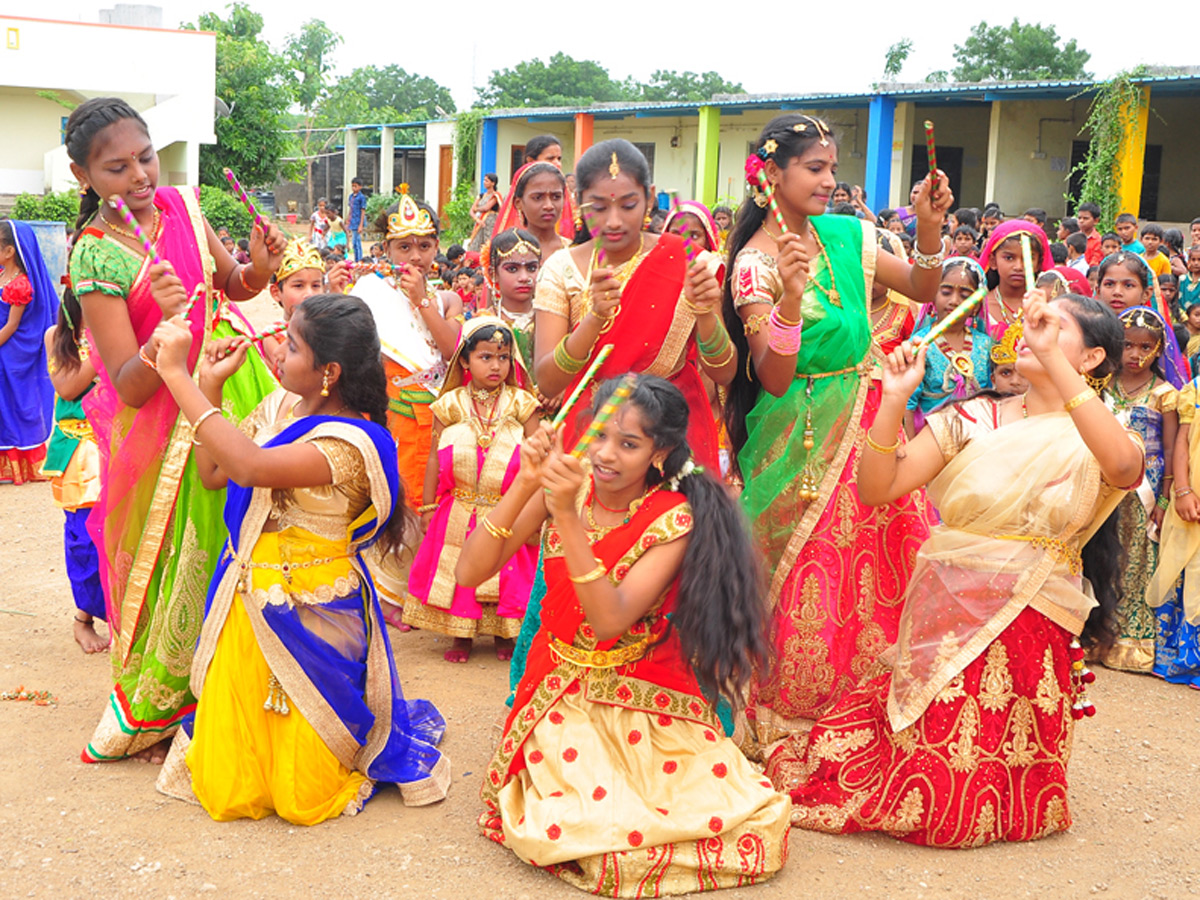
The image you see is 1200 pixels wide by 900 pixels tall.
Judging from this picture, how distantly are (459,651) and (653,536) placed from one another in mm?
2191

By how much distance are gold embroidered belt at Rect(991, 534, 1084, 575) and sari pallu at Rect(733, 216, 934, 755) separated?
2.09 feet

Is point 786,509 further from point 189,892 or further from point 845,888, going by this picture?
point 189,892

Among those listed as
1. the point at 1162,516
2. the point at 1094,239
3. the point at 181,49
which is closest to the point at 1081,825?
the point at 1162,516

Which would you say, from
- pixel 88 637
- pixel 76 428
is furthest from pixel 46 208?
pixel 88 637

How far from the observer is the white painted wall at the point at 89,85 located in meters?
24.0

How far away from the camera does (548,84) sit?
201ft

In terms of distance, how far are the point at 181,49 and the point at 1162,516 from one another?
80.7ft

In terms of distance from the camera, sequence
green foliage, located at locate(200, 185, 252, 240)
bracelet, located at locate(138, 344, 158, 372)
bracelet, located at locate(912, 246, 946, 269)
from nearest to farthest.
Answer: bracelet, located at locate(138, 344, 158, 372)
bracelet, located at locate(912, 246, 946, 269)
green foliage, located at locate(200, 185, 252, 240)

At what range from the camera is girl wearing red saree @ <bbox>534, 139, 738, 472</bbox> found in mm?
3596

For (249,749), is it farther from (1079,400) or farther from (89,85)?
(89,85)

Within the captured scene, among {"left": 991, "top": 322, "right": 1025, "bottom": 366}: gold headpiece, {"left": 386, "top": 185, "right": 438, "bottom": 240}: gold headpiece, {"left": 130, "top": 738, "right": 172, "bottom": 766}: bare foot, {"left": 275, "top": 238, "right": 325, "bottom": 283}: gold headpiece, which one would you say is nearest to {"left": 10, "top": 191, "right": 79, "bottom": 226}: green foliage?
{"left": 386, "top": 185, "right": 438, "bottom": 240}: gold headpiece

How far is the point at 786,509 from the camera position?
13.0 feet

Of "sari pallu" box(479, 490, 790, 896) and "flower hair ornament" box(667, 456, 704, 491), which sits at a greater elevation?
"flower hair ornament" box(667, 456, 704, 491)

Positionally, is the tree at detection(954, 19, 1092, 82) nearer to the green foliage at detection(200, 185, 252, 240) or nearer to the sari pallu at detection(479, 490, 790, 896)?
the green foliage at detection(200, 185, 252, 240)
